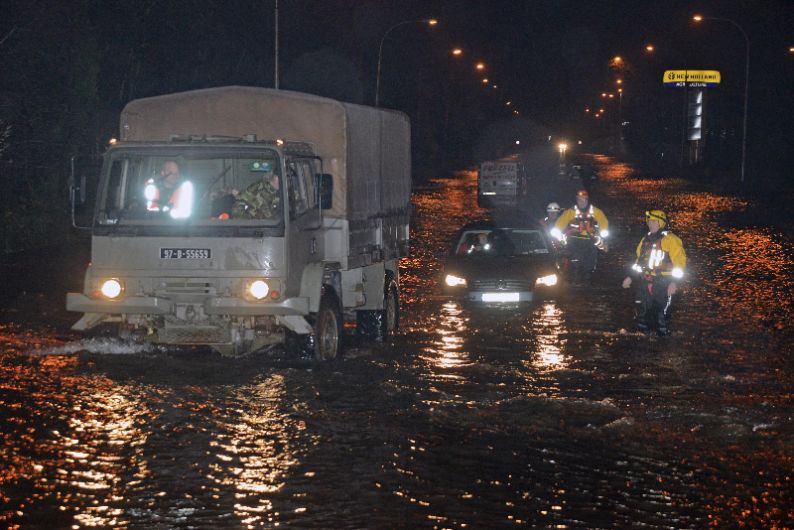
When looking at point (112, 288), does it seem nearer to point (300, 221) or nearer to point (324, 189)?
point (300, 221)

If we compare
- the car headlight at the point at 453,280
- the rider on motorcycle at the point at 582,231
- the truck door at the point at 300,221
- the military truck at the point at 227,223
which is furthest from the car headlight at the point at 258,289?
the rider on motorcycle at the point at 582,231

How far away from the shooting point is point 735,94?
9812 centimetres

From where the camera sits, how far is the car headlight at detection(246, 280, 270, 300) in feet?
39.3

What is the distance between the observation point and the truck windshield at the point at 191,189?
1221cm

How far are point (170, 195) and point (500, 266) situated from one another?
26.6 feet

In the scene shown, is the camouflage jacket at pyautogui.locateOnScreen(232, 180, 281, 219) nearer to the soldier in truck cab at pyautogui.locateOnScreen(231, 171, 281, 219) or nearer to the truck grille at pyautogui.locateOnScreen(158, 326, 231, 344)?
the soldier in truck cab at pyautogui.locateOnScreen(231, 171, 281, 219)

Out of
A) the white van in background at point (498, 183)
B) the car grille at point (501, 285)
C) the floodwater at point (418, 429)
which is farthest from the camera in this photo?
the white van in background at point (498, 183)

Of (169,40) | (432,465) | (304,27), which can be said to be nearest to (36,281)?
(432,465)

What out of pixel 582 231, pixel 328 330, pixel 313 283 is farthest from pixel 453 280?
pixel 313 283

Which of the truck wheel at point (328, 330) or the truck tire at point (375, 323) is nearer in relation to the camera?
the truck wheel at point (328, 330)

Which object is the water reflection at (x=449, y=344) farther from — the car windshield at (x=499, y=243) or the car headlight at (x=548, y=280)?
the car headlight at (x=548, y=280)

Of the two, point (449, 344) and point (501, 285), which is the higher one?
point (501, 285)

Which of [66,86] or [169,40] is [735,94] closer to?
[169,40]

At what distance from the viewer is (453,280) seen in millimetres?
19438
